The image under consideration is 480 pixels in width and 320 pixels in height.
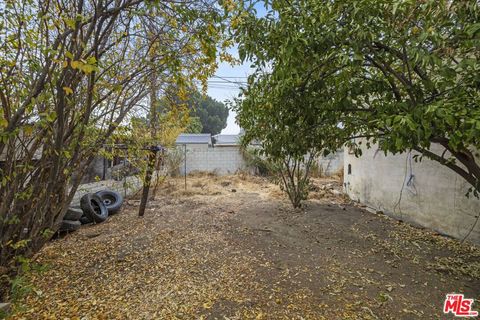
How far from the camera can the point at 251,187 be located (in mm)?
8492

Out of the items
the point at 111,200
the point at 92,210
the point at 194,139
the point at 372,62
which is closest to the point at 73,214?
the point at 92,210

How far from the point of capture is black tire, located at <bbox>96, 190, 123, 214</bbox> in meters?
5.08

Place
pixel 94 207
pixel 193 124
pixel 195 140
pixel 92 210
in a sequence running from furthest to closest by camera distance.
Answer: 1. pixel 195 140
2. pixel 193 124
3. pixel 94 207
4. pixel 92 210

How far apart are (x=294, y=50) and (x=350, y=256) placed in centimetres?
254

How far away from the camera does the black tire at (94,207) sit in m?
4.47

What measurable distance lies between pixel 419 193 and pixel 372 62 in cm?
313

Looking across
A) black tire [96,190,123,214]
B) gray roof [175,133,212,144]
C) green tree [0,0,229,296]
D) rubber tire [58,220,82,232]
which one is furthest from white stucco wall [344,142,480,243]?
gray roof [175,133,212,144]

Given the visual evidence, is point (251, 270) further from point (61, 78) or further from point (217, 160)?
point (217, 160)

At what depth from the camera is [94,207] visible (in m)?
4.78

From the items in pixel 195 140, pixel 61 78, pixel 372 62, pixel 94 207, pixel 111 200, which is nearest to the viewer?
pixel 61 78

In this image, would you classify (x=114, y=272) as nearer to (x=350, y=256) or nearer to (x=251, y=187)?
(x=350, y=256)

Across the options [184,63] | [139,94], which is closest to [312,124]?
[184,63]

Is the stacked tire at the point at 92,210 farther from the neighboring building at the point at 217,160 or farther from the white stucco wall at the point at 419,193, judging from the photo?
the neighboring building at the point at 217,160

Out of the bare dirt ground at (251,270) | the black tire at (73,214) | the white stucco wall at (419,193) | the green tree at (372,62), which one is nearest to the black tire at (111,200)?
the bare dirt ground at (251,270)
